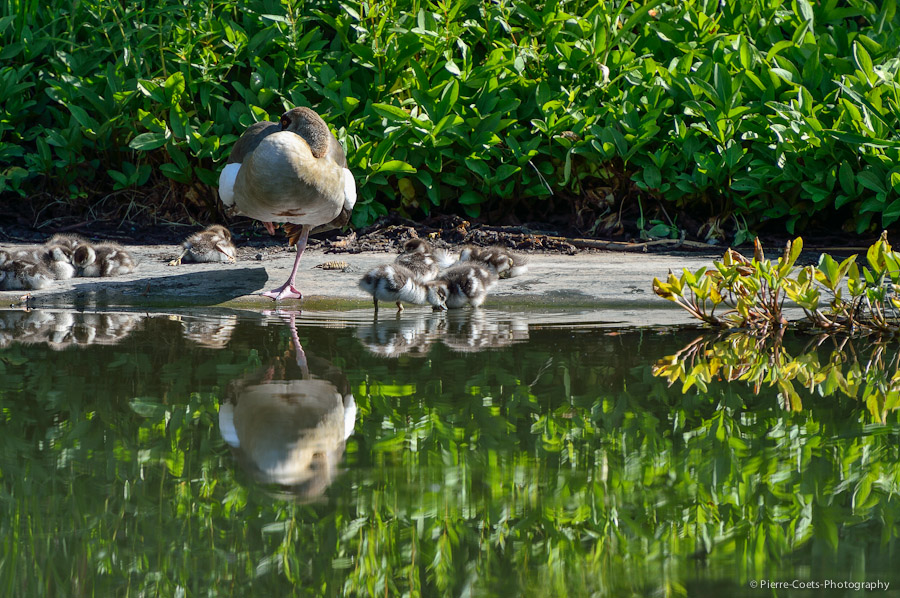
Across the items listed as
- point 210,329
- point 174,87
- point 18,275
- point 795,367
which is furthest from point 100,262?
point 795,367

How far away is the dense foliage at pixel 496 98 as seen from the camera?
805cm

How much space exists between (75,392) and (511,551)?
2183mm

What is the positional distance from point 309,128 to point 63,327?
7.93 feet

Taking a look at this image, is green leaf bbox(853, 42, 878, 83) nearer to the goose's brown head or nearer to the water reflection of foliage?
the water reflection of foliage

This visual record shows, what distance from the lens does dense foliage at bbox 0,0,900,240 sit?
8055mm

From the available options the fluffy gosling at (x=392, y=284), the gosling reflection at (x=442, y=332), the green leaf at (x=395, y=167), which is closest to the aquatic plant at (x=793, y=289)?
the gosling reflection at (x=442, y=332)

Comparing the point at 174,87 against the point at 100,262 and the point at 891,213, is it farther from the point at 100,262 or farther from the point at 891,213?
the point at 891,213

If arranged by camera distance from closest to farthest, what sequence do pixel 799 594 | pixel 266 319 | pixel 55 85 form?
pixel 799 594 → pixel 266 319 → pixel 55 85

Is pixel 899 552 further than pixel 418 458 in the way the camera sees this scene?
No

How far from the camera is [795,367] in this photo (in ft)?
14.1

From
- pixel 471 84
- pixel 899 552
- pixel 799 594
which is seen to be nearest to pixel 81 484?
pixel 799 594

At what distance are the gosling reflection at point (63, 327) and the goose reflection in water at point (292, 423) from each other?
4.15 ft

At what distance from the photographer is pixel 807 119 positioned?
7.55 metres

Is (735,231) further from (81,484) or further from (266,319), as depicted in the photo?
(81,484)
